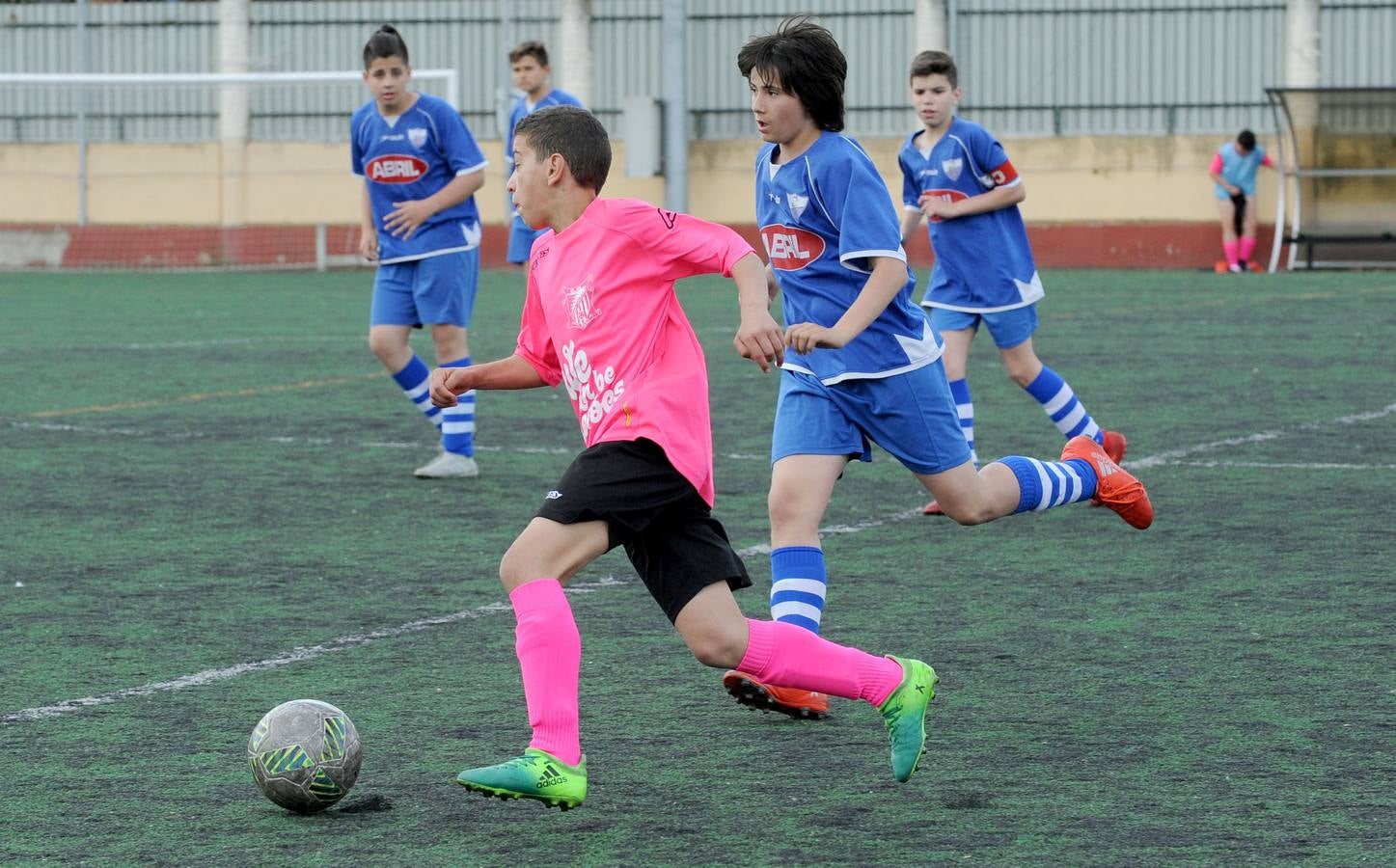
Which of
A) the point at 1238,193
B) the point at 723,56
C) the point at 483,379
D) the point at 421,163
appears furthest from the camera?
the point at 723,56

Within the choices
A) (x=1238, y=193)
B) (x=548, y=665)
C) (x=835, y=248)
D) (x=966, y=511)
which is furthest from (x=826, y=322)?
(x=1238, y=193)

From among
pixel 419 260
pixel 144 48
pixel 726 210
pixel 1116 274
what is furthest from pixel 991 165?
pixel 144 48

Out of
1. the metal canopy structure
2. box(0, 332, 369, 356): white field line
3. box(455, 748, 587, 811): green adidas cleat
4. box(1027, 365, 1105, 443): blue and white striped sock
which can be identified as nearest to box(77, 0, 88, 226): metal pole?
box(0, 332, 369, 356): white field line

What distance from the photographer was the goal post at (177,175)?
92.5 ft

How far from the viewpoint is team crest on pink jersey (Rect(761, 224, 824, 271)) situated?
5.14m

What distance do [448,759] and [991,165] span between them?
4513mm

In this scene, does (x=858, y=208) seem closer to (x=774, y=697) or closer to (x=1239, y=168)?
(x=774, y=697)

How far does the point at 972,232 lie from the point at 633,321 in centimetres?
438

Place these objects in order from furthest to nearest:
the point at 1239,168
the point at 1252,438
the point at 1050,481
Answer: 1. the point at 1239,168
2. the point at 1252,438
3. the point at 1050,481

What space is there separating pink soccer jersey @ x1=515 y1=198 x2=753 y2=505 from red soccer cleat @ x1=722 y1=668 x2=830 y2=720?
1.90 feet

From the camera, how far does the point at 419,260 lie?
9195mm

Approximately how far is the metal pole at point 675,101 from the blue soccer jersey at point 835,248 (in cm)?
2170

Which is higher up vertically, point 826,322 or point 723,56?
point 723,56

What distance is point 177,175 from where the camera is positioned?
28.7m
